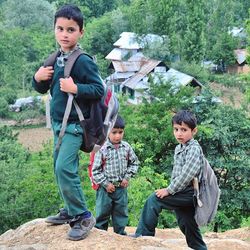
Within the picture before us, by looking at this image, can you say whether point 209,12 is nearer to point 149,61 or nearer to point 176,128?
point 149,61

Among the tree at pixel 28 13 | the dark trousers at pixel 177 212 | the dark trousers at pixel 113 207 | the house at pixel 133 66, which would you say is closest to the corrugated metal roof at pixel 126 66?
the house at pixel 133 66

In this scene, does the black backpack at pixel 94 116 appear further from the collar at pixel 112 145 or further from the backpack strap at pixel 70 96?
the collar at pixel 112 145

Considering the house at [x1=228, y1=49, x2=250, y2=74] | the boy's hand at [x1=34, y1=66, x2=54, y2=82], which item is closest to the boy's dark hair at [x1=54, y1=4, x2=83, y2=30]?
the boy's hand at [x1=34, y1=66, x2=54, y2=82]

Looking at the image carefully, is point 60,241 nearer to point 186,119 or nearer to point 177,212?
point 177,212

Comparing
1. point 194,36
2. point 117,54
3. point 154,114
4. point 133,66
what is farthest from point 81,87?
point 117,54

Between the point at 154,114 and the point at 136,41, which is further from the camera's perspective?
the point at 136,41

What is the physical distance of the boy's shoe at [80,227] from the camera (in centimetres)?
427

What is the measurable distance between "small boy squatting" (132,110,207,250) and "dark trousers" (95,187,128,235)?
13.5 inches

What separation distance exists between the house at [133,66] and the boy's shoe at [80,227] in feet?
88.9

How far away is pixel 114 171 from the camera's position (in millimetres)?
4934

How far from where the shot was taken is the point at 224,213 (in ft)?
47.8

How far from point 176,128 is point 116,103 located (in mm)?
684

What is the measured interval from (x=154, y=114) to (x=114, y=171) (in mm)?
11712

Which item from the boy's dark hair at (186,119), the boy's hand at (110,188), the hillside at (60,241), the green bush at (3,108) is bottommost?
the green bush at (3,108)
